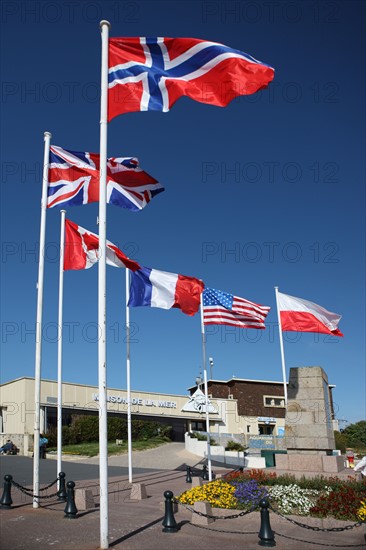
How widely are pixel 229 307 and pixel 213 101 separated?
11792mm

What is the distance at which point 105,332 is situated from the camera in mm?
9734

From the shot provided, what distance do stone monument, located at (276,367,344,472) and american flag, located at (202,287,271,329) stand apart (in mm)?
3011

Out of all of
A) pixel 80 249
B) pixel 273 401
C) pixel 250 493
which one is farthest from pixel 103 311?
pixel 273 401

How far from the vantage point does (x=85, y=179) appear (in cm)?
1455

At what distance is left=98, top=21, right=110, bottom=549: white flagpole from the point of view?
29.8 ft

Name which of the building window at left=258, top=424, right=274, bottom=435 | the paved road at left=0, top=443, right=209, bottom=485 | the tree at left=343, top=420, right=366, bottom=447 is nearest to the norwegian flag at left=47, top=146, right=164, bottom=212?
the paved road at left=0, top=443, right=209, bottom=485

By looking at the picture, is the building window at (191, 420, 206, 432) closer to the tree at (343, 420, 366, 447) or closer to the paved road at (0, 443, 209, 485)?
the paved road at (0, 443, 209, 485)

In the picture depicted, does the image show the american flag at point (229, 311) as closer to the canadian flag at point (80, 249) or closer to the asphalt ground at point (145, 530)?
the canadian flag at point (80, 249)

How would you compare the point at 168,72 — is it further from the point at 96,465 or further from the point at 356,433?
the point at 356,433

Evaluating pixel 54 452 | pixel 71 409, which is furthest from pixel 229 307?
pixel 71 409

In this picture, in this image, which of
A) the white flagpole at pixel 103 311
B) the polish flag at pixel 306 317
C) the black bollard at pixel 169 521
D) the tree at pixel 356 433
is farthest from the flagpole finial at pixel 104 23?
the tree at pixel 356 433

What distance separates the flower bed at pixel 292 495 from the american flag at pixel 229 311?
22.4 ft

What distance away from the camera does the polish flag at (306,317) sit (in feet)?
69.9

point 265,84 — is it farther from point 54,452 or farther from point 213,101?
point 54,452
